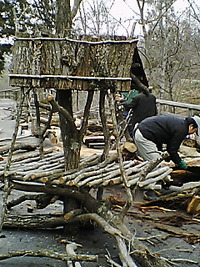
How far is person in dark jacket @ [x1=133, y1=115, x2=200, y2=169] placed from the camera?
4.92 meters

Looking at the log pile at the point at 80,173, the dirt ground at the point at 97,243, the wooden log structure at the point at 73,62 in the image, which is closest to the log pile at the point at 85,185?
the log pile at the point at 80,173

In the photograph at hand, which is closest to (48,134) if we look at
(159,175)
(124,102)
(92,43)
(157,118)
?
(124,102)

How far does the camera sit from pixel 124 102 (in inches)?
294

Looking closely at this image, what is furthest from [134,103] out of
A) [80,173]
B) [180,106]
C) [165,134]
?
[80,173]

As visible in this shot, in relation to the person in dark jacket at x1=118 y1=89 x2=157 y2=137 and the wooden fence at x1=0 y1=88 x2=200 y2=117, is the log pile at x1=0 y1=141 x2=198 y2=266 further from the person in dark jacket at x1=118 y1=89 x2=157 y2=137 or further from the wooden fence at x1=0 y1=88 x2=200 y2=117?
the person in dark jacket at x1=118 y1=89 x2=157 y2=137

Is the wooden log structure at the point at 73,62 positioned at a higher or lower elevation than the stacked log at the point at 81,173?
higher

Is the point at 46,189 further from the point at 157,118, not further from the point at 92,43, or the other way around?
the point at 157,118

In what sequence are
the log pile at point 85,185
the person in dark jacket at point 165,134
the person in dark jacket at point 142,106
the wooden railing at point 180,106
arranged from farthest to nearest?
1. the person in dark jacket at point 142,106
2. the wooden railing at point 180,106
3. the person in dark jacket at point 165,134
4. the log pile at point 85,185

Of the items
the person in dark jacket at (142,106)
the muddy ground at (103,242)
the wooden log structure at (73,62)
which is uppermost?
the wooden log structure at (73,62)

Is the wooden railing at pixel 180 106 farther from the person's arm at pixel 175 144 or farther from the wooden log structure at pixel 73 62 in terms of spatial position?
the wooden log structure at pixel 73 62

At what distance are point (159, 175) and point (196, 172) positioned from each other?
1744mm

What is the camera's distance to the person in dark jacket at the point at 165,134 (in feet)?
16.1

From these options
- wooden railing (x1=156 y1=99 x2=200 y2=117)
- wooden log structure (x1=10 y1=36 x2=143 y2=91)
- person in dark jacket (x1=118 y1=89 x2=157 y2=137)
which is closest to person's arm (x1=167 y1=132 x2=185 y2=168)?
wooden railing (x1=156 y1=99 x2=200 y2=117)

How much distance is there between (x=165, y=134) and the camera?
5191mm
